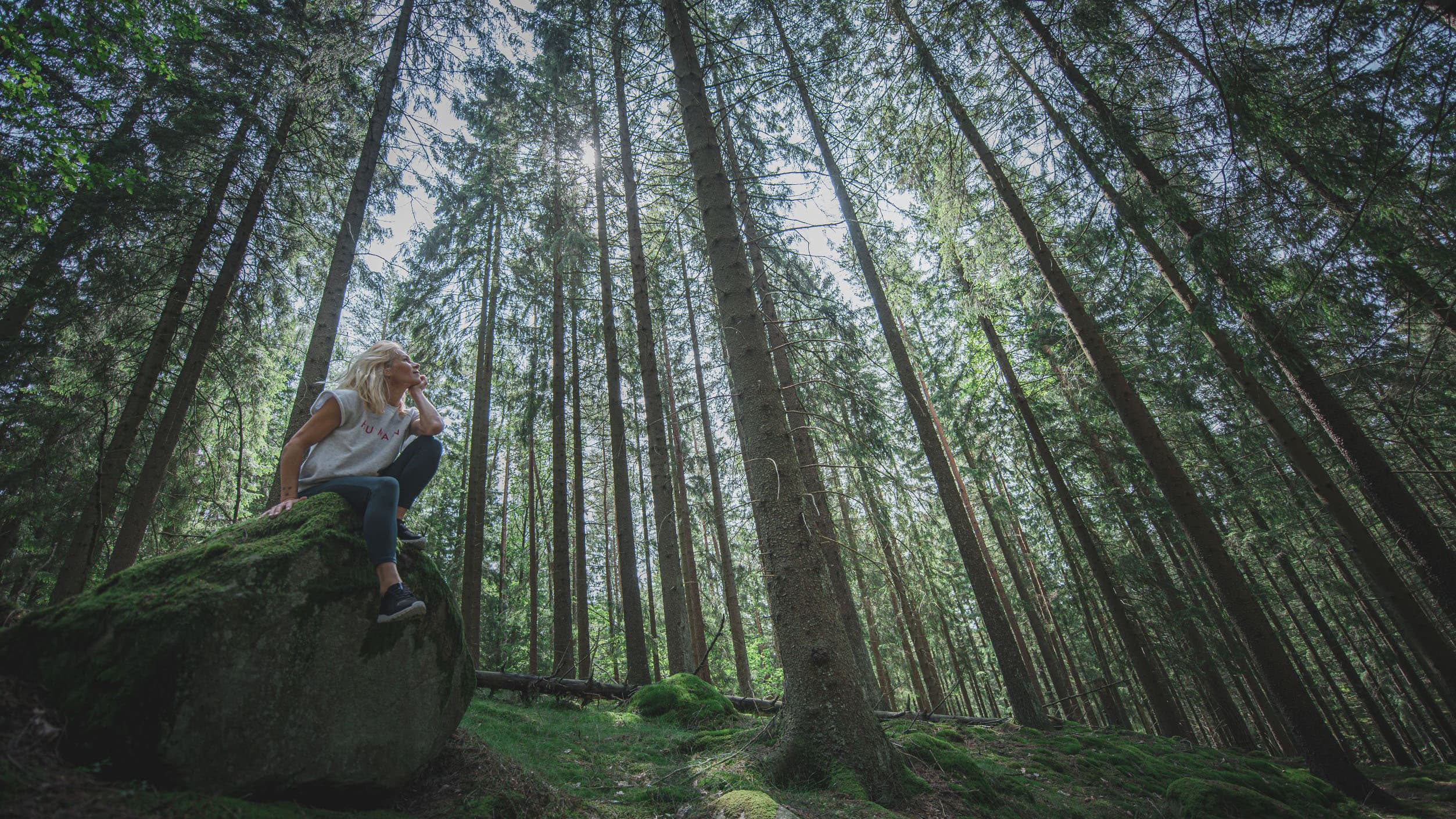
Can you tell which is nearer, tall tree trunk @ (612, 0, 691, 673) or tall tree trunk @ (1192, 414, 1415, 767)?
tall tree trunk @ (612, 0, 691, 673)

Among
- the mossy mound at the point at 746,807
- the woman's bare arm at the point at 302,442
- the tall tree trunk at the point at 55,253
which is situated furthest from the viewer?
the tall tree trunk at the point at 55,253


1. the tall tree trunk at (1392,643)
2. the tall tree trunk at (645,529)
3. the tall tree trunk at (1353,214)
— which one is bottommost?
the tall tree trunk at (1392,643)

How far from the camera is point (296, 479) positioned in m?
3.11

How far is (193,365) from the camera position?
29.2ft

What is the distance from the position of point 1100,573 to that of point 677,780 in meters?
11.0

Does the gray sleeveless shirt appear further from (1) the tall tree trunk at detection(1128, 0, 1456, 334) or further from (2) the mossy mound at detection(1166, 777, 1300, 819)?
(2) the mossy mound at detection(1166, 777, 1300, 819)

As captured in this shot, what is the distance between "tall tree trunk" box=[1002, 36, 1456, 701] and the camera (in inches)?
266

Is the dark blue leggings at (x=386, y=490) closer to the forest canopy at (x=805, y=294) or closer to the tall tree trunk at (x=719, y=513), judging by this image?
the forest canopy at (x=805, y=294)

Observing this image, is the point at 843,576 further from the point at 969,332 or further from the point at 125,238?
the point at 125,238

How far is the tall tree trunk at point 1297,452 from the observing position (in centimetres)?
676

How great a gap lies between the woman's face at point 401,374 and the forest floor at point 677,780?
2061 millimetres

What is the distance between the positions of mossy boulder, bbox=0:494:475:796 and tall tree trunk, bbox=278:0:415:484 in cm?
344

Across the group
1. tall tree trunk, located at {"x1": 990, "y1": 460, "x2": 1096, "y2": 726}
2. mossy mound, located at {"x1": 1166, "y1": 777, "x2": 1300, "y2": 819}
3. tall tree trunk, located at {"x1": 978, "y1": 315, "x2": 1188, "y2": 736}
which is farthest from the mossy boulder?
tall tree trunk, located at {"x1": 990, "y1": 460, "x2": 1096, "y2": 726}

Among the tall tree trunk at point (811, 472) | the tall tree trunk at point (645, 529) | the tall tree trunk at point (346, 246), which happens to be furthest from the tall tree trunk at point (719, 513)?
the tall tree trunk at point (346, 246)
